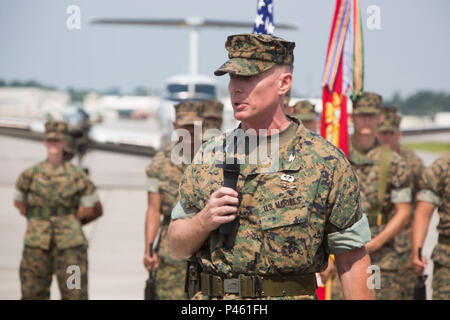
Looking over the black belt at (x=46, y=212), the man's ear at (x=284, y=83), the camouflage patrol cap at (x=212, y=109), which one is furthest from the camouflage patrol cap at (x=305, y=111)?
the man's ear at (x=284, y=83)

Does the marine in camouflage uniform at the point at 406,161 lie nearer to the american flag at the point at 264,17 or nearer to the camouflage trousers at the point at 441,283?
the camouflage trousers at the point at 441,283

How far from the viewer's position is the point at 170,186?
241 inches

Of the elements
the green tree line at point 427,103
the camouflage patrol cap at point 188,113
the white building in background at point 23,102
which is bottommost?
the camouflage patrol cap at point 188,113

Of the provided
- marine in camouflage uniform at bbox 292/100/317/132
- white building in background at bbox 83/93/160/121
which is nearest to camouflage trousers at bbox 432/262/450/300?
marine in camouflage uniform at bbox 292/100/317/132

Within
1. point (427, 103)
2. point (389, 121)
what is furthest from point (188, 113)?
point (427, 103)

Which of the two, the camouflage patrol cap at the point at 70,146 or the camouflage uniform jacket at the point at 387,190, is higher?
the camouflage patrol cap at the point at 70,146

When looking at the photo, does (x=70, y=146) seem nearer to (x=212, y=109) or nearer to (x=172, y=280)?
(x=212, y=109)

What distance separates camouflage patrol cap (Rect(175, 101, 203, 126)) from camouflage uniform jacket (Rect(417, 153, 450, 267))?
214 centimetres

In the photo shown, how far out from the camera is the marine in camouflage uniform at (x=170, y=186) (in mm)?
5797

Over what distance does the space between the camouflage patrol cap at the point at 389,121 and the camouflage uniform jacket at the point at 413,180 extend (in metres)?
0.42

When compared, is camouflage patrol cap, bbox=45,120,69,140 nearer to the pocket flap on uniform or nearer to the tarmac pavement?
the tarmac pavement

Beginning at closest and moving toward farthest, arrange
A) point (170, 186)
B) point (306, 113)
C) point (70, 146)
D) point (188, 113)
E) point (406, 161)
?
point (170, 186)
point (188, 113)
point (70, 146)
point (306, 113)
point (406, 161)

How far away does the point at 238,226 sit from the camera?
3006mm

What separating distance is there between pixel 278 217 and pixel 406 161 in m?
5.82
